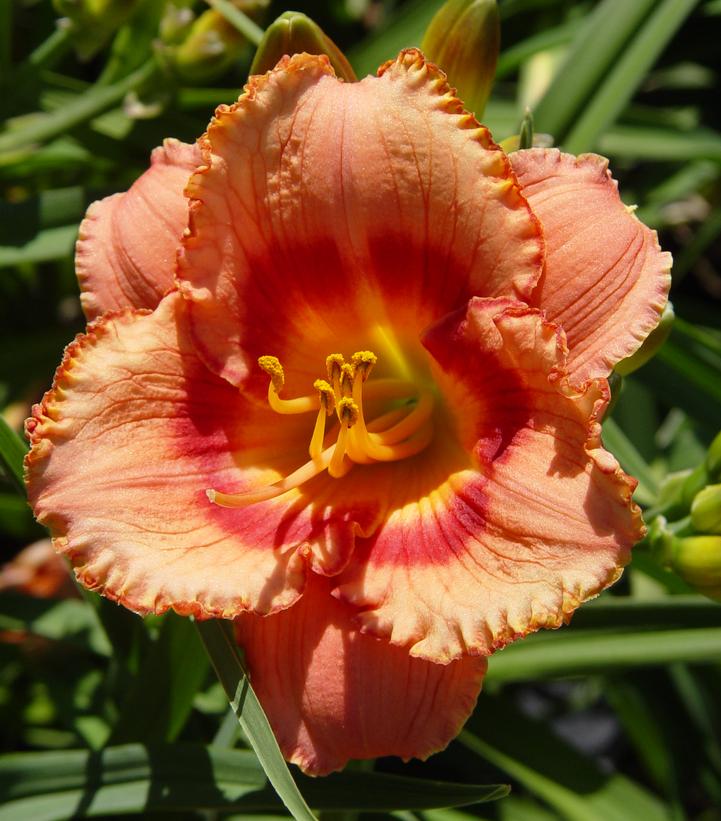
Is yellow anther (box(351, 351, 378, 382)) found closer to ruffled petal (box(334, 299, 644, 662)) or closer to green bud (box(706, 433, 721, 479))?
ruffled petal (box(334, 299, 644, 662))

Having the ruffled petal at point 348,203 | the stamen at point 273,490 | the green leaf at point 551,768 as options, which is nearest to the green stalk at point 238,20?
the ruffled petal at point 348,203

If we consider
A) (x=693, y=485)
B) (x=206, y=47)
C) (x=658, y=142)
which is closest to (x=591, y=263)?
(x=693, y=485)

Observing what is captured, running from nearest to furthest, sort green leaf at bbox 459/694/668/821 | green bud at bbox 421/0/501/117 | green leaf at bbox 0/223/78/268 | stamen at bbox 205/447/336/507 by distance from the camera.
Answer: stamen at bbox 205/447/336/507
green bud at bbox 421/0/501/117
green leaf at bbox 0/223/78/268
green leaf at bbox 459/694/668/821

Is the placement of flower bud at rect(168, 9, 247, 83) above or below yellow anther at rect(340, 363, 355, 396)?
above

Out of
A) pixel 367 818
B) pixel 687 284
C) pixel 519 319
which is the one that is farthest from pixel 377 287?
pixel 687 284

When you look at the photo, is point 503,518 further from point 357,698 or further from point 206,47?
point 206,47

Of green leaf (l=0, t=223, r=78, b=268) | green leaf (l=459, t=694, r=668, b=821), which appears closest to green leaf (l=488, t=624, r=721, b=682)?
green leaf (l=459, t=694, r=668, b=821)

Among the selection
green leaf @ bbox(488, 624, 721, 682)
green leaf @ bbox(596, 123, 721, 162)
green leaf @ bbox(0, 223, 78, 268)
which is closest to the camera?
green leaf @ bbox(488, 624, 721, 682)
